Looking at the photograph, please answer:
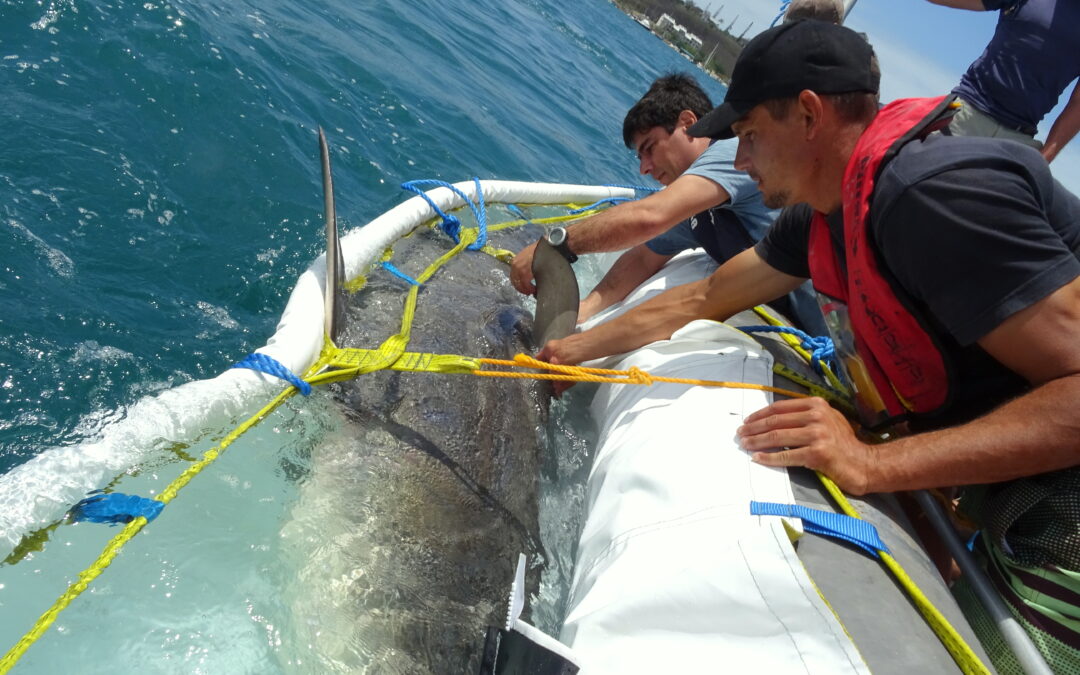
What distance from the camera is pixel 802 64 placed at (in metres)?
2.29

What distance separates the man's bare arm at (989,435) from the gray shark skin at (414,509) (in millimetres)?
1047

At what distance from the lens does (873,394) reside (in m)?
2.47

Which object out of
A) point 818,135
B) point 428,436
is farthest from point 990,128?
point 428,436

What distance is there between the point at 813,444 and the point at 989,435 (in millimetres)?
431

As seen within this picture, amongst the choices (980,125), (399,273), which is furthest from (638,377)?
(980,125)

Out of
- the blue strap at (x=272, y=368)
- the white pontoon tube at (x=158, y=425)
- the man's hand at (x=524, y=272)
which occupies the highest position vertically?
the man's hand at (x=524, y=272)

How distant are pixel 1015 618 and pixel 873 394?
2.60 ft

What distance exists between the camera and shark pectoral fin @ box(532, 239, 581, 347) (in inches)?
144

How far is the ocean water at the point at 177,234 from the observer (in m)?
1.88

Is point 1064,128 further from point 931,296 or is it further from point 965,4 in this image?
point 931,296

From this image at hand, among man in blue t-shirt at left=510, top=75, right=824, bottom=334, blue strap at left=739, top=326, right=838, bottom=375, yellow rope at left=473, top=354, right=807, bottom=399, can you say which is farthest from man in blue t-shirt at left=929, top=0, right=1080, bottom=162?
yellow rope at left=473, top=354, right=807, bottom=399

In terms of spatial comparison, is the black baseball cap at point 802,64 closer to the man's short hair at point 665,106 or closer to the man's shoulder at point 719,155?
the man's shoulder at point 719,155

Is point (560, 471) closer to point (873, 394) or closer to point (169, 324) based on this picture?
point (873, 394)

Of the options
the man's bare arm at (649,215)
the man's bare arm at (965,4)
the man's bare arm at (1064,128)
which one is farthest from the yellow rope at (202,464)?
the man's bare arm at (1064,128)
